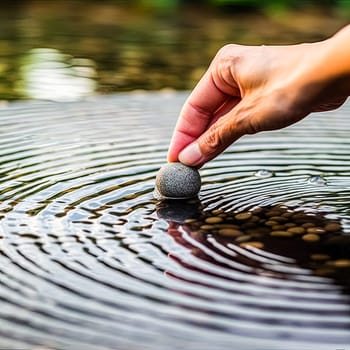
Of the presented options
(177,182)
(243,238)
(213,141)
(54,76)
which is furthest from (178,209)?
(54,76)

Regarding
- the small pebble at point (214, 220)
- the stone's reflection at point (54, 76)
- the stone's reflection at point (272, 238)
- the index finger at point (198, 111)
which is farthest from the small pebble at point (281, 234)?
the stone's reflection at point (54, 76)

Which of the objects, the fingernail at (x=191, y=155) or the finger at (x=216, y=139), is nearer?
the finger at (x=216, y=139)

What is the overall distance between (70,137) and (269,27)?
336 cm

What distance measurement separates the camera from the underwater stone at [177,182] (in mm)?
2250

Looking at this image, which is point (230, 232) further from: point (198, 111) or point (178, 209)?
point (198, 111)

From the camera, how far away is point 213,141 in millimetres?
2172

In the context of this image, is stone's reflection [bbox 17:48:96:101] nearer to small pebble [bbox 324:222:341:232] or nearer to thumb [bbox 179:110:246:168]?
thumb [bbox 179:110:246:168]

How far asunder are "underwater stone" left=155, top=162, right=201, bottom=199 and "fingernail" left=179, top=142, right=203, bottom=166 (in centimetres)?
1

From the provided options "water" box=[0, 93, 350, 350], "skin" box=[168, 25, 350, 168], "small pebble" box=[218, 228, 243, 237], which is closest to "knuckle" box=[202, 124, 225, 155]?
"skin" box=[168, 25, 350, 168]

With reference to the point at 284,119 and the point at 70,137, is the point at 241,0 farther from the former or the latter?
the point at 284,119

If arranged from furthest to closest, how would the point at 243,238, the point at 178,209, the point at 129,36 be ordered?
1. the point at 129,36
2. the point at 178,209
3. the point at 243,238

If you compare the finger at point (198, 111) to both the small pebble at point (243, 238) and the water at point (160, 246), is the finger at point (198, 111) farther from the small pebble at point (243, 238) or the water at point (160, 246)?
the small pebble at point (243, 238)

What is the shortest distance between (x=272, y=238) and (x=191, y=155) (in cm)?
39

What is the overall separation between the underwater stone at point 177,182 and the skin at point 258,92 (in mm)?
28
